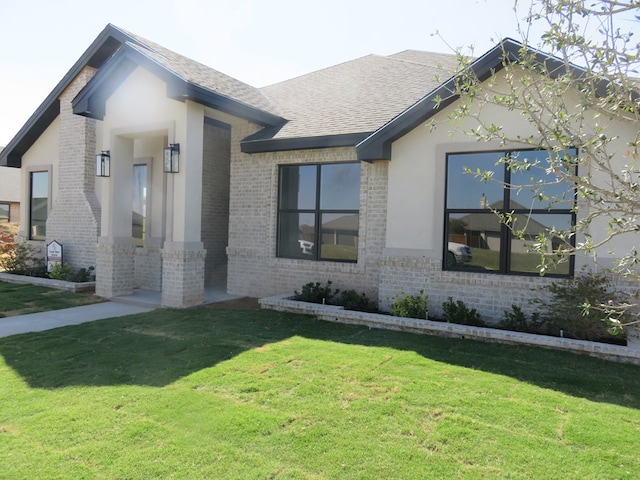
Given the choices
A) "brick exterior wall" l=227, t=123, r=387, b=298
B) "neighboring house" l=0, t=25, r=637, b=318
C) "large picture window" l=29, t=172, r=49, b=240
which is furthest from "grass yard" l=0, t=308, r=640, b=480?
"large picture window" l=29, t=172, r=49, b=240

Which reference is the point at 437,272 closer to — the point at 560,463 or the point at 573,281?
the point at 573,281

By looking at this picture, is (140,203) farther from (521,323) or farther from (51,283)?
(521,323)

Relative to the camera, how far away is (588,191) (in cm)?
307

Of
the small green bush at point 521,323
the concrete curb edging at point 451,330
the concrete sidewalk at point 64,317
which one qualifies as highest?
the small green bush at point 521,323

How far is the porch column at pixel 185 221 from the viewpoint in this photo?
9.74 meters

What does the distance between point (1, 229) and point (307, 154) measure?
2153cm

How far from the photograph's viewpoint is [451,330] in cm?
754

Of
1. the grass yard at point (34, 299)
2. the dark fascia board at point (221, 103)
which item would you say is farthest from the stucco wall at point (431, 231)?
the grass yard at point (34, 299)

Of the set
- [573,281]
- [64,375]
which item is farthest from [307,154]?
[64,375]

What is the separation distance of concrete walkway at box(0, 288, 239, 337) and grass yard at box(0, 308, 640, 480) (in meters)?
1.05

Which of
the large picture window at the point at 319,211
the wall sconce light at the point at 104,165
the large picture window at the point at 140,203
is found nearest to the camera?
the large picture window at the point at 319,211

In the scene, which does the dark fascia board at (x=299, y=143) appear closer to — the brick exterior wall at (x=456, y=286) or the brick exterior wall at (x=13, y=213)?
the brick exterior wall at (x=456, y=286)

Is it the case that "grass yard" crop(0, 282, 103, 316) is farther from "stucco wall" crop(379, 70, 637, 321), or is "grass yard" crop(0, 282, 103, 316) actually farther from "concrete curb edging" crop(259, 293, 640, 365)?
"stucco wall" crop(379, 70, 637, 321)

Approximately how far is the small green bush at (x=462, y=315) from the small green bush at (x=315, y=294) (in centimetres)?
269
